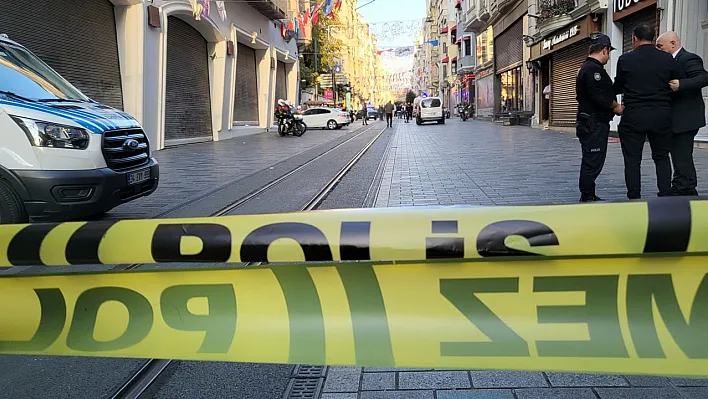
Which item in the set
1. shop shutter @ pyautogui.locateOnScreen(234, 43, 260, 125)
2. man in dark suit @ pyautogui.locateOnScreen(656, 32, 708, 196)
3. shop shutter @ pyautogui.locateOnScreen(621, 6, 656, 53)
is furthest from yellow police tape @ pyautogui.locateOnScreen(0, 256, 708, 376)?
shop shutter @ pyautogui.locateOnScreen(234, 43, 260, 125)

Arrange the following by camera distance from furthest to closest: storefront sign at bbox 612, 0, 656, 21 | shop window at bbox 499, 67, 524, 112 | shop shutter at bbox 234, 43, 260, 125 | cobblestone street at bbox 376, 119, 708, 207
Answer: shop window at bbox 499, 67, 524, 112, shop shutter at bbox 234, 43, 260, 125, storefront sign at bbox 612, 0, 656, 21, cobblestone street at bbox 376, 119, 708, 207

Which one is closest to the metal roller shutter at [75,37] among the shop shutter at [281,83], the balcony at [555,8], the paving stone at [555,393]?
the paving stone at [555,393]

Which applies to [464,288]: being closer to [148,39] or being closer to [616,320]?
[616,320]

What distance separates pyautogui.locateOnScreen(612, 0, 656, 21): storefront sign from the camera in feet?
49.1

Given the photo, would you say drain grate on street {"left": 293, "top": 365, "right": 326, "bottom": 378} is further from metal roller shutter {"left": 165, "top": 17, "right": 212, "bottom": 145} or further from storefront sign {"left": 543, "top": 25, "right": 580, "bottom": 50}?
storefront sign {"left": 543, "top": 25, "right": 580, "bottom": 50}

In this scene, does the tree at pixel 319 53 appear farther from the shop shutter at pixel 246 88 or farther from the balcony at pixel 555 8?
the balcony at pixel 555 8

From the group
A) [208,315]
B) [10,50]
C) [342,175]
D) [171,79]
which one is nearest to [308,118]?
[171,79]

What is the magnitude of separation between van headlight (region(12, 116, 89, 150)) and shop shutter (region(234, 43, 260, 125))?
23.3 metres

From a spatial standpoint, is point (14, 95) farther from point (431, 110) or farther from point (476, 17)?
point (476, 17)

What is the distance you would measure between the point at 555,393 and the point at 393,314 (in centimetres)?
115

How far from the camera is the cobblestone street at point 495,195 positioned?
8.22 ft

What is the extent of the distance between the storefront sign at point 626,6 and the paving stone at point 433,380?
14907 mm

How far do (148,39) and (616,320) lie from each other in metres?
17.8

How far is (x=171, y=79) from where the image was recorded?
20.2 meters
